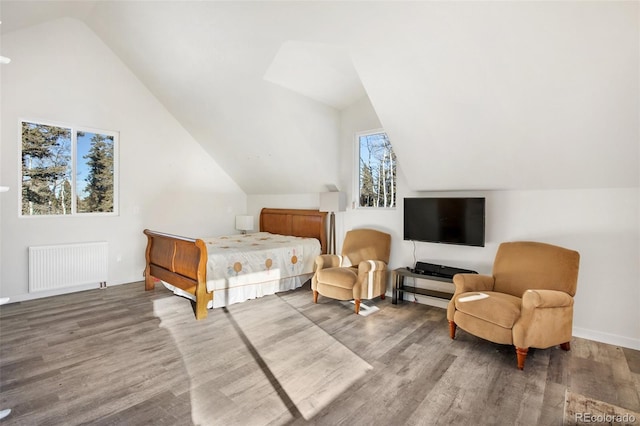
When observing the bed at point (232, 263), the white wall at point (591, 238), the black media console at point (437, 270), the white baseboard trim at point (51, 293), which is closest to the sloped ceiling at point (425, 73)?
the white wall at point (591, 238)

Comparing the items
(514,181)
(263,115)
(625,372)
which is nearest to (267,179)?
(263,115)

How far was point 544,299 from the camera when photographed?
259 cm

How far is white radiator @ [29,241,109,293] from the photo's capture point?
4.22m

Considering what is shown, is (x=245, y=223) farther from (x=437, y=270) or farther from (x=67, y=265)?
(x=437, y=270)

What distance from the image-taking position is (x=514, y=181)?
135 inches

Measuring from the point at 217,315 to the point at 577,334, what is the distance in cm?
384

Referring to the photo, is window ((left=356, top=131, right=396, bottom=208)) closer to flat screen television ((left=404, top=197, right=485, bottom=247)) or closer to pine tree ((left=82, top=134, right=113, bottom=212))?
flat screen television ((left=404, top=197, right=485, bottom=247))

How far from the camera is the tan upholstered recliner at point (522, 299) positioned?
8.52 feet

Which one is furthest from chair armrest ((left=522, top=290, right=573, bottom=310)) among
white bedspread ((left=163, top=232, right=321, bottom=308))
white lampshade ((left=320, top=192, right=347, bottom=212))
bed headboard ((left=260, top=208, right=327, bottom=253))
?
bed headboard ((left=260, top=208, right=327, bottom=253))

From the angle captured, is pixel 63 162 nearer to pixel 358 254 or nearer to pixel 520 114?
pixel 358 254

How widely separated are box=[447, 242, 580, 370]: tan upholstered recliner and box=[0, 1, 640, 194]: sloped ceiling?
80 centimetres

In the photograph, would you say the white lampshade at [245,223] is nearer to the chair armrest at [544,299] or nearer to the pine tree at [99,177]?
the pine tree at [99,177]

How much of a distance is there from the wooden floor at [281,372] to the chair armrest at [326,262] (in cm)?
72

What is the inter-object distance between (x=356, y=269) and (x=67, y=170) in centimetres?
442
